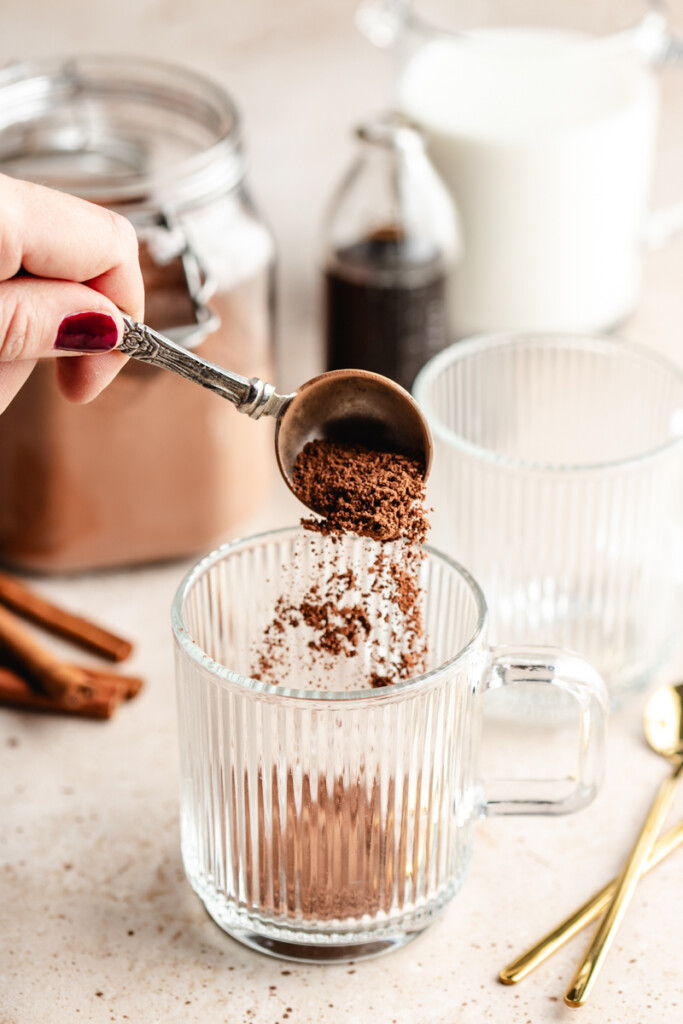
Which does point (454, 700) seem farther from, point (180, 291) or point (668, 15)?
point (668, 15)

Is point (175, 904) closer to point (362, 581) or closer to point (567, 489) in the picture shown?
point (362, 581)

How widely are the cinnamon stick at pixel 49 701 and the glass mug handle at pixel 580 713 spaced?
291mm

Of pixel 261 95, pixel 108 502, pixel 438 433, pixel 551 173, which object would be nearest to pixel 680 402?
pixel 438 433

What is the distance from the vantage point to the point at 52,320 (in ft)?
2.09

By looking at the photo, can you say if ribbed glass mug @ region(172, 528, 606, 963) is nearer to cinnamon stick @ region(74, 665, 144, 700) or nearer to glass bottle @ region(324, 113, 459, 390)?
cinnamon stick @ region(74, 665, 144, 700)

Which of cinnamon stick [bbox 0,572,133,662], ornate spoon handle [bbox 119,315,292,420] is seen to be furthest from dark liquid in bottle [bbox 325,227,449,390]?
ornate spoon handle [bbox 119,315,292,420]

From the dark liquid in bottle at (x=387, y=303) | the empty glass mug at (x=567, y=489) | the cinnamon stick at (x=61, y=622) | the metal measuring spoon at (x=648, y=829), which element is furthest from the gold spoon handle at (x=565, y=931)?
the dark liquid in bottle at (x=387, y=303)

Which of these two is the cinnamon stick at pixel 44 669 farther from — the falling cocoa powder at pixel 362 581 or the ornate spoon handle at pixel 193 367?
the ornate spoon handle at pixel 193 367

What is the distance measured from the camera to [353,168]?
112 cm

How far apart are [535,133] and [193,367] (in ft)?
1.86

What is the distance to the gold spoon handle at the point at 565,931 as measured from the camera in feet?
2.29

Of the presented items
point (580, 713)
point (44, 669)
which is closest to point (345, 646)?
point (580, 713)

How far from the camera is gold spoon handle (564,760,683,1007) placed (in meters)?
0.68

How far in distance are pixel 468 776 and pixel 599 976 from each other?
13 cm
